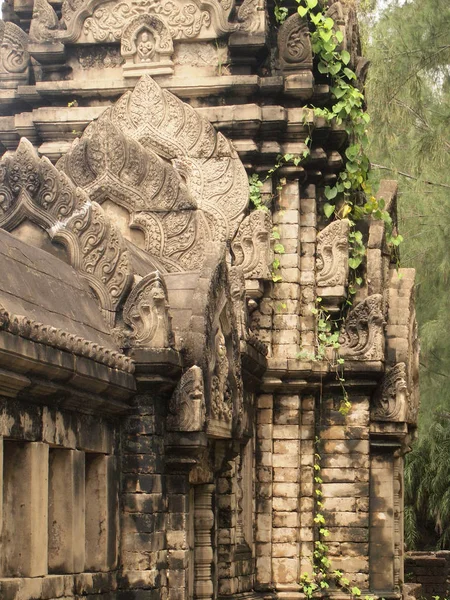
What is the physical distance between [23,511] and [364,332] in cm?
733

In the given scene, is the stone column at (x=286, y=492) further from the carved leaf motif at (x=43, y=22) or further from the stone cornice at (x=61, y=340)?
the stone cornice at (x=61, y=340)

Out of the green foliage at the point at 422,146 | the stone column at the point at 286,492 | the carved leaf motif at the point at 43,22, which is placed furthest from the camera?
the green foliage at the point at 422,146

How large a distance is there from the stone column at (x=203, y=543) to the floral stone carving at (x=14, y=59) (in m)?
6.18

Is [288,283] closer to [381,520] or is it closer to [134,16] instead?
[381,520]

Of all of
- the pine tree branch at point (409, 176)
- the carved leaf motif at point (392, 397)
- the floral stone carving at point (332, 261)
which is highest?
the pine tree branch at point (409, 176)

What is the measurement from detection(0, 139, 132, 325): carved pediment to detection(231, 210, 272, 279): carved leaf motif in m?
4.16

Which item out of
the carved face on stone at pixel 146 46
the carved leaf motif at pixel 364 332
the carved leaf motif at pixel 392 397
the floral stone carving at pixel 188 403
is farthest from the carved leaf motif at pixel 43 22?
the floral stone carving at pixel 188 403

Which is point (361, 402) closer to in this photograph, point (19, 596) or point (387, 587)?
point (387, 587)

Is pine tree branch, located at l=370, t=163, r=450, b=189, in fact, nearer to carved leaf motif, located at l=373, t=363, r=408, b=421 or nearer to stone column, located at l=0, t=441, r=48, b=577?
carved leaf motif, located at l=373, t=363, r=408, b=421

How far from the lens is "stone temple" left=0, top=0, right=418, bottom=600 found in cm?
1096

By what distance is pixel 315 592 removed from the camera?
15.7 metres

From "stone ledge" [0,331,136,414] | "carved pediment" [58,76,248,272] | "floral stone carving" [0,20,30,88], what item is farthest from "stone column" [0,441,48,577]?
"floral stone carving" [0,20,30,88]

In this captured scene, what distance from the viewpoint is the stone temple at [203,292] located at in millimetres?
10961

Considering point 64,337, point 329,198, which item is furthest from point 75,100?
point 64,337
